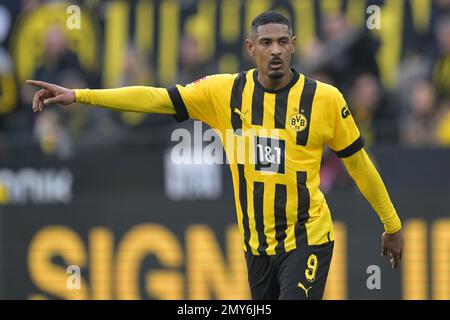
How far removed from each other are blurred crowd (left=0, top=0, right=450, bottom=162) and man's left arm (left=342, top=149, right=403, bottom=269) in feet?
11.3

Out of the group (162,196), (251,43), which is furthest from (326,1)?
(251,43)

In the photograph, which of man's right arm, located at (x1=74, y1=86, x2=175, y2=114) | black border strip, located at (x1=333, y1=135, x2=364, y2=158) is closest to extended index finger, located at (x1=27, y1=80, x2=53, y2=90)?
man's right arm, located at (x1=74, y1=86, x2=175, y2=114)

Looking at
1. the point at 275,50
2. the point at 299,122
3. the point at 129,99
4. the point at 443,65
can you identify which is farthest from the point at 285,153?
the point at 443,65

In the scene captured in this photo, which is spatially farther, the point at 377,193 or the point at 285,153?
the point at 377,193

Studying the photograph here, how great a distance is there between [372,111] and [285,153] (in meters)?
4.76

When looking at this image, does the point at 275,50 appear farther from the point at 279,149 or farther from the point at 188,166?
A: the point at 188,166

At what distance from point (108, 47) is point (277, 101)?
6603 mm

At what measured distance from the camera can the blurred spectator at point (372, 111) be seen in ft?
37.2

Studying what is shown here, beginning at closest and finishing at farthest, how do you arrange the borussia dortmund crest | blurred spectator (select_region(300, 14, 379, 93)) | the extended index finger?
the extended index finger
the borussia dortmund crest
blurred spectator (select_region(300, 14, 379, 93))

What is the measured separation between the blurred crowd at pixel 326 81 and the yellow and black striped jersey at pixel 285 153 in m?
3.83

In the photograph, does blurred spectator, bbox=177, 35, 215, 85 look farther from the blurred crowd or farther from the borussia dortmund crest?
the borussia dortmund crest

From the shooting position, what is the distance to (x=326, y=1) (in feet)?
40.5

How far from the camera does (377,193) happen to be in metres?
7.02

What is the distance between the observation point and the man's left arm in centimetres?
691
